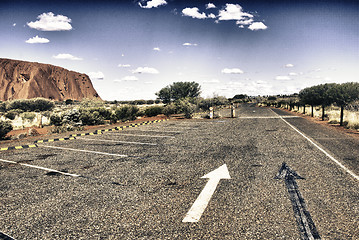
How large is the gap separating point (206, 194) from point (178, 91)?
46163 millimetres

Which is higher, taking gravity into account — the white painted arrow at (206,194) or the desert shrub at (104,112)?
the desert shrub at (104,112)

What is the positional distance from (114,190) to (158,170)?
5.28ft

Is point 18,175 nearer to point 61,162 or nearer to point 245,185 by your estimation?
point 61,162

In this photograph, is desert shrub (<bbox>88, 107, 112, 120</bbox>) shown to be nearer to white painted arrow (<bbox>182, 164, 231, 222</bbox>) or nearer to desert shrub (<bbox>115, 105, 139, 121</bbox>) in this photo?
desert shrub (<bbox>115, 105, 139, 121</bbox>)

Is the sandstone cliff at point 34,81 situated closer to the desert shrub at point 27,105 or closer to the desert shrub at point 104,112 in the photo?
the desert shrub at point 27,105

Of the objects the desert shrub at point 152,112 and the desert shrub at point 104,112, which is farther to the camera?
the desert shrub at point 152,112

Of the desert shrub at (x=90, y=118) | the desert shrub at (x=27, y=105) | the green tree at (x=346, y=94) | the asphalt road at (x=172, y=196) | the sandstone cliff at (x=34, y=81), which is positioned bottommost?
the asphalt road at (x=172, y=196)

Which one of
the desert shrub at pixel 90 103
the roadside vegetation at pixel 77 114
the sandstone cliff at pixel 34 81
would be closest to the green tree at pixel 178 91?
the roadside vegetation at pixel 77 114

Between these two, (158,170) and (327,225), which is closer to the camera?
(327,225)

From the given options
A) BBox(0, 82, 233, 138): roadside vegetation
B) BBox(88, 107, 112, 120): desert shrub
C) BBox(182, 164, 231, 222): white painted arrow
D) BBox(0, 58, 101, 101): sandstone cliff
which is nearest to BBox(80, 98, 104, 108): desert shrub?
BBox(0, 82, 233, 138): roadside vegetation

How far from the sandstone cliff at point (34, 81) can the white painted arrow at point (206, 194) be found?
102m

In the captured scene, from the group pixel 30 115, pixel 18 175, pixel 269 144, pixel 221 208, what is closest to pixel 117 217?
pixel 221 208

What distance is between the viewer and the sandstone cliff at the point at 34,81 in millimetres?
109000

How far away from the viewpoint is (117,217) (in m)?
3.70
